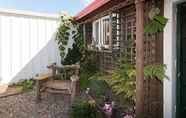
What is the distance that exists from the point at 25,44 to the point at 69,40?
1.84 meters

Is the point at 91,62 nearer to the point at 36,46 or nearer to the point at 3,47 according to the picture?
the point at 36,46

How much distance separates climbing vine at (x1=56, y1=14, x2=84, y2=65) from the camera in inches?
387

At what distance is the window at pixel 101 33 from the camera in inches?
322

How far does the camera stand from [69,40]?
33.6 feet

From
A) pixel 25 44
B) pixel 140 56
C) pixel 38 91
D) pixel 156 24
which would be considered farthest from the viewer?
pixel 25 44

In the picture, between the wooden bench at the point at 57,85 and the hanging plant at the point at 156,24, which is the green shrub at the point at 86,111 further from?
the hanging plant at the point at 156,24

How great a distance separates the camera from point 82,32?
10.4 m

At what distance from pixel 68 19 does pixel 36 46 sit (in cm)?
170

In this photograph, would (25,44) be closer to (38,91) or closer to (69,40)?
(69,40)

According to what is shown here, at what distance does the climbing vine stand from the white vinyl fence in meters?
0.32

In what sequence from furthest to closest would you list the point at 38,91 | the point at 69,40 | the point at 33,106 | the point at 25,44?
the point at 69,40 → the point at 25,44 → the point at 38,91 → the point at 33,106

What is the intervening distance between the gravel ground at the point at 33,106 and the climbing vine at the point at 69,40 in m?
3.06

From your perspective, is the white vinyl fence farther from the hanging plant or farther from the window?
the hanging plant

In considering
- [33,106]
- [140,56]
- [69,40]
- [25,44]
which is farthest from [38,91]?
[69,40]
